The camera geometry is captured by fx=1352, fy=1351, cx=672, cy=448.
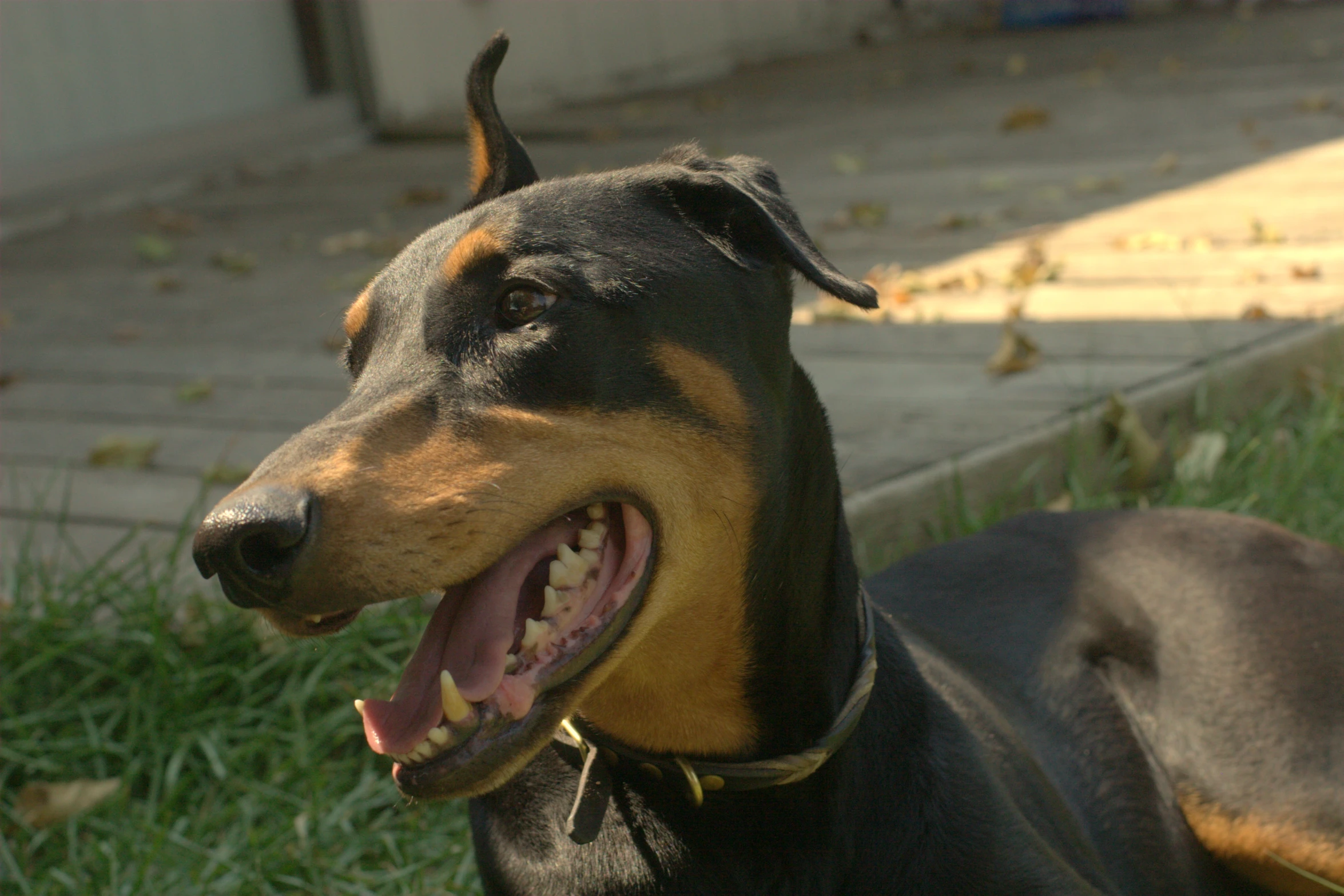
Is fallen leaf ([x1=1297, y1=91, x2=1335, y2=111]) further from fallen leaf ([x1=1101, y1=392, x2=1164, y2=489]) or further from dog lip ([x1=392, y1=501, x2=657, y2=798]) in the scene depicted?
dog lip ([x1=392, y1=501, x2=657, y2=798])

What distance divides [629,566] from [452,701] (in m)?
0.30

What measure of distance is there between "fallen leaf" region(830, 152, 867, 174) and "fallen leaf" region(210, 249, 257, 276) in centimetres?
311

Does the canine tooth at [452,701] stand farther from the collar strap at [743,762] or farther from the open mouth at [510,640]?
the collar strap at [743,762]

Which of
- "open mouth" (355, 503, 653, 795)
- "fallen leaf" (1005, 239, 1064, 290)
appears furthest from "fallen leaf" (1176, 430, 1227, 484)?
"open mouth" (355, 503, 653, 795)

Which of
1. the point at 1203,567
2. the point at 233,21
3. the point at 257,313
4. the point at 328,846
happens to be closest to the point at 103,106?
the point at 233,21

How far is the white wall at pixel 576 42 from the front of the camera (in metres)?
9.27

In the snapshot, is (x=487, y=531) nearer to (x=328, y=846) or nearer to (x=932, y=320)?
(x=328, y=846)

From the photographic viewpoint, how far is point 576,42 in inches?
412

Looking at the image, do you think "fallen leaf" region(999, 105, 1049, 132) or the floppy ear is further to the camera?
"fallen leaf" region(999, 105, 1049, 132)

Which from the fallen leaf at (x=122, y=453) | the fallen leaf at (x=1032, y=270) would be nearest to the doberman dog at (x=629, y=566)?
the fallen leaf at (x=122, y=453)

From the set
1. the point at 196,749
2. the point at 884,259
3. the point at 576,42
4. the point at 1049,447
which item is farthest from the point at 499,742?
the point at 576,42

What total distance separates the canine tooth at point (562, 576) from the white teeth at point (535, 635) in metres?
0.06

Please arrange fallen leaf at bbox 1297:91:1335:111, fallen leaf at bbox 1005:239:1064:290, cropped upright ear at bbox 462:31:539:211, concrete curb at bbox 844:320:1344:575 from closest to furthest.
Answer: cropped upright ear at bbox 462:31:539:211 < concrete curb at bbox 844:320:1344:575 < fallen leaf at bbox 1005:239:1064:290 < fallen leaf at bbox 1297:91:1335:111

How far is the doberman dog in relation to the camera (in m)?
1.66
